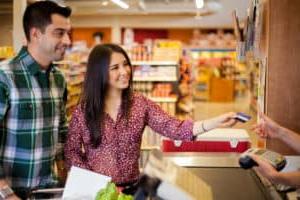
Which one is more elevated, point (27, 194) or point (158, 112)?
point (158, 112)

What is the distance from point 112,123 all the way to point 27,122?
1.52ft

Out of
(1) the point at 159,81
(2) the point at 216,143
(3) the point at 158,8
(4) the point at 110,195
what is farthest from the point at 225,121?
(3) the point at 158,8

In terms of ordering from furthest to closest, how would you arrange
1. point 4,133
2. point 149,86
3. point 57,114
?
point 149,86, point 57,114, point 4,133

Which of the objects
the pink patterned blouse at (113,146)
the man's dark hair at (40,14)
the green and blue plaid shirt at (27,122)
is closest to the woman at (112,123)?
the pink patterned blouse at (113,146)

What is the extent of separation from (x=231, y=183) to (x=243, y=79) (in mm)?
19598

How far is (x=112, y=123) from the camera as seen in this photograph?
7.48 feet

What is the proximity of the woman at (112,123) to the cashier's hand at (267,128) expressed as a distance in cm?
17

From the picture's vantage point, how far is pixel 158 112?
2381 mm

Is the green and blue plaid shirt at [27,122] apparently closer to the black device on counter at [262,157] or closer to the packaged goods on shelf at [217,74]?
the black device on counter at [262,157]

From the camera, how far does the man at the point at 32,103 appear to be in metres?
2.02

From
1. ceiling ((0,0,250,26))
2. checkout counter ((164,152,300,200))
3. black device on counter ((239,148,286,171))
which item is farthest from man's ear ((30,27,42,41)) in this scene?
ceiling ((0,0,250,26))

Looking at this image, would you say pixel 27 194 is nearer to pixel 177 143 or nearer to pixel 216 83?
pixel 177 143

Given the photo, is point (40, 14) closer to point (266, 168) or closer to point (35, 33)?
point (35, 33)

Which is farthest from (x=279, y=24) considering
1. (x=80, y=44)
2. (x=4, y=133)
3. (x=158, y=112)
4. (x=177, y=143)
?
(x=80, y=44)
